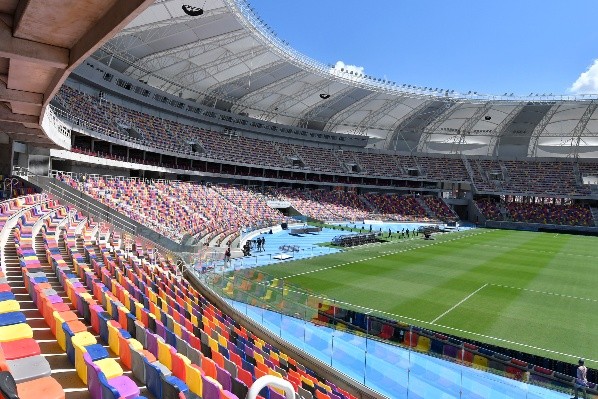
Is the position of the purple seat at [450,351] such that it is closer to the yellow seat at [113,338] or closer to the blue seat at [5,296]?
the yellow seat at [113,338]

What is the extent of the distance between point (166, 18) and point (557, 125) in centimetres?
6467

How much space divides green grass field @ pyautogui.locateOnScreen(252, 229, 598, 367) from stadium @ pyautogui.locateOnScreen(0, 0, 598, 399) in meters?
0.19

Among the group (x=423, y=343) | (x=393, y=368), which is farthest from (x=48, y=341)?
(x=423, y=343)

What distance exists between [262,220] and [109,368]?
141 ft

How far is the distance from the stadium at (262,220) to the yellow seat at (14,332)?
0.03 meters

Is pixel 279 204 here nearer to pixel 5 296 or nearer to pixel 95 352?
pixel 5 296

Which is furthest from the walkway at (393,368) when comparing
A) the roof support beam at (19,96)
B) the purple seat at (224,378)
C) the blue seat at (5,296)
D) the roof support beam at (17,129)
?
the roof support beam at (17,129)

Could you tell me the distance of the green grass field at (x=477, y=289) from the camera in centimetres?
1677

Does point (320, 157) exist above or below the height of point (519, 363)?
above

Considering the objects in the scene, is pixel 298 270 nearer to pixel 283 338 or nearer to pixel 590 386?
pixel 283 338

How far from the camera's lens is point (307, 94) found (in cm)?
5888

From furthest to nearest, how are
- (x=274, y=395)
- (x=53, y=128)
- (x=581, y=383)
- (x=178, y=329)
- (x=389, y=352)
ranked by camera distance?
(x=53, y=128) → (x=389, y=352) → (x=581, y=383) → (x=178, y=329) → (x=274, y=395)

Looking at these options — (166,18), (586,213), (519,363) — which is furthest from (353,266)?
(586,213)

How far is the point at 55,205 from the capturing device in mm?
22266
